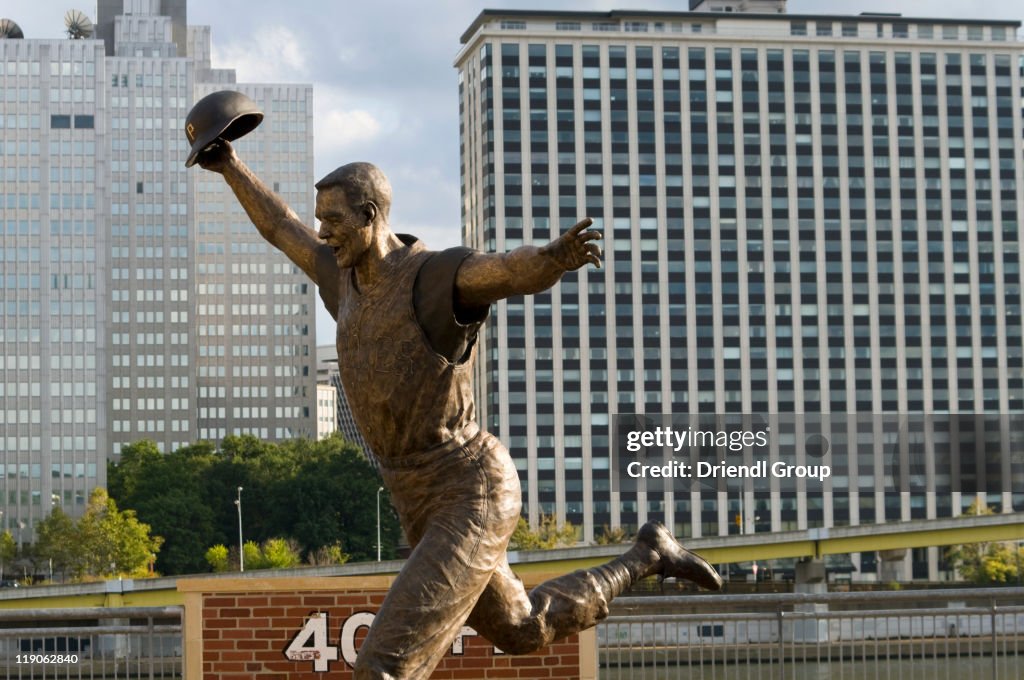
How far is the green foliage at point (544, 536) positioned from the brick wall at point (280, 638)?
73.3 meters

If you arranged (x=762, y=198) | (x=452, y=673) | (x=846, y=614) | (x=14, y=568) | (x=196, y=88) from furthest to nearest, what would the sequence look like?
(x=196, y=88)
(x=762, y=198)
(x=14, y=568)
(x=846, y=614)
(x=452, y=673)

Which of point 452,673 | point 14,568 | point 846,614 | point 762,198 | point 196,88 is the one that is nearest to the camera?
point 452,673

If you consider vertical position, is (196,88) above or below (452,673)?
above

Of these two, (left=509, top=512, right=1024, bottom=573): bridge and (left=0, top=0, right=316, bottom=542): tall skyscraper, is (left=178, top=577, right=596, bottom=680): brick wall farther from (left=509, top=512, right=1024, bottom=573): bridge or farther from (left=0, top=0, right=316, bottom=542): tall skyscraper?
(left=0, top=0, right=316, bottom=542): tall skyscraper

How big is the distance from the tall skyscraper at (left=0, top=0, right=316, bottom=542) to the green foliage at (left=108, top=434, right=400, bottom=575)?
11.6 meters

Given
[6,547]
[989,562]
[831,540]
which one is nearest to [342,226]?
[831,540]

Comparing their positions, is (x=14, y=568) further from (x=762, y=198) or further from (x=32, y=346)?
(x=762, y=198)

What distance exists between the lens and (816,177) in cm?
11212

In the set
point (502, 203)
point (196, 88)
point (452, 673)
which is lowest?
point (452, 673)

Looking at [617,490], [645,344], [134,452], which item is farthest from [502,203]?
[134,452]

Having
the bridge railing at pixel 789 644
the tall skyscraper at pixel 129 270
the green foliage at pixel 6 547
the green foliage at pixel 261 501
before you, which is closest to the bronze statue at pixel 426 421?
the bridge railing at pixel 789 644

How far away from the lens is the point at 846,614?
12.4 m

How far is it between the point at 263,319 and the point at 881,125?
191 ft

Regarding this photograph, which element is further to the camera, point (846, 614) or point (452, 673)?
point (846, 614)
